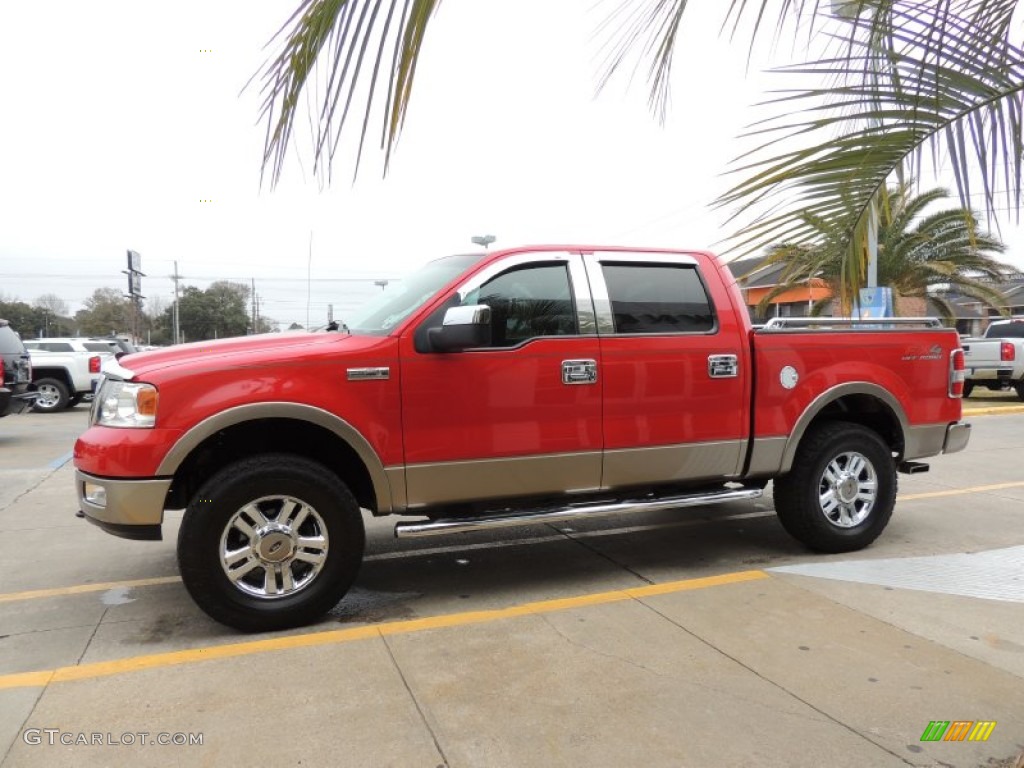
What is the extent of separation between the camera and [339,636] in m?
3.83

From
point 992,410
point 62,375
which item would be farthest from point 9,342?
point 992,410

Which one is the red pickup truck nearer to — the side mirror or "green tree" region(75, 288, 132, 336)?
the side mirror

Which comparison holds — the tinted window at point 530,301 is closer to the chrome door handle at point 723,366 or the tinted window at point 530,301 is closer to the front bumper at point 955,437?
the chrome door handle at point 723,366

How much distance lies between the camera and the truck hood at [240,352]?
12.5ft

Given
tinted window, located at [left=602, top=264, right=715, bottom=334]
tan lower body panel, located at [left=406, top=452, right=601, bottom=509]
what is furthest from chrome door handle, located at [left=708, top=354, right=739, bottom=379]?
tan lower body panel, located at [left=406, top=452, right=601, bottom=509]

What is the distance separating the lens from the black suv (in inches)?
390

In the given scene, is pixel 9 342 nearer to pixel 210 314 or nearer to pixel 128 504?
pixel 128 504

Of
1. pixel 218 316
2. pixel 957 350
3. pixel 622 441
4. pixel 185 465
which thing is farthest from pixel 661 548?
pixel 218 316

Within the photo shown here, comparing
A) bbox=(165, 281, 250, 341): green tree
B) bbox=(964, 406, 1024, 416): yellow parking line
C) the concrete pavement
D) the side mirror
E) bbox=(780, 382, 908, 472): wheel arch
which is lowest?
bbox=(964, 406, 1024, 416): yellow parking line

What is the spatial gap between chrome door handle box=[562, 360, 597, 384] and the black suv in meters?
8.60

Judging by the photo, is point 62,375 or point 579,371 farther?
point 62,375

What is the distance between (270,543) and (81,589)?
5.51 feet

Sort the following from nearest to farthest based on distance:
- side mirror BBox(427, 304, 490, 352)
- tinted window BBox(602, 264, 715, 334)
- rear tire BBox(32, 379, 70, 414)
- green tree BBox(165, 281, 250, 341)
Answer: side mirror BBox(427, 304, 490, 352)
tinted window BBox(602, 264, 715, 334)
rear tire BBox(32, 379, 70, 414)
green tree BBox(165, 281, 250, 341)

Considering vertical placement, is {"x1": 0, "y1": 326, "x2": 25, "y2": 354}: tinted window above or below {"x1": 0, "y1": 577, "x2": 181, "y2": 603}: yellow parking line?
above
